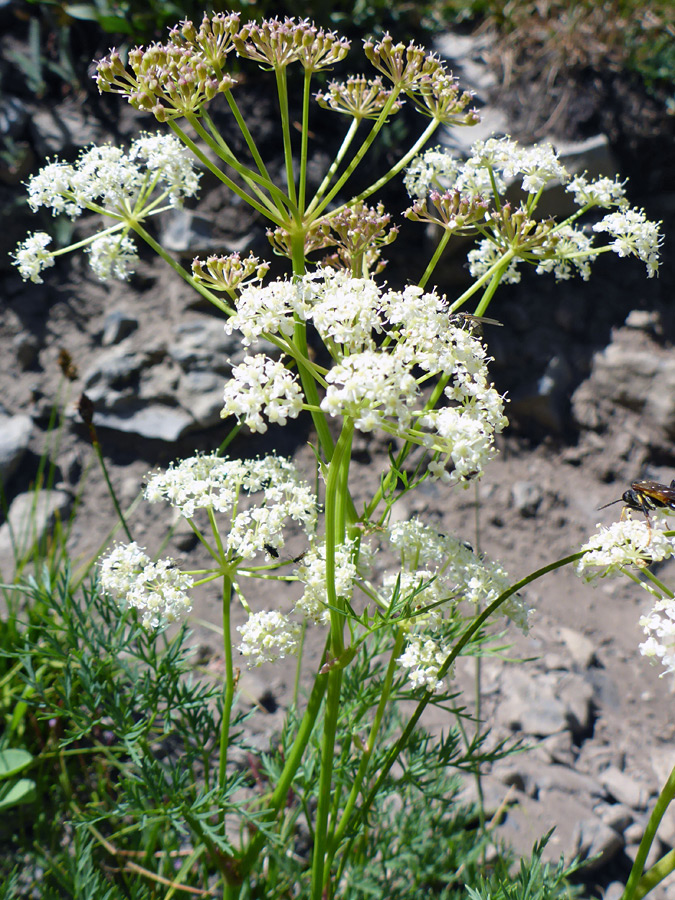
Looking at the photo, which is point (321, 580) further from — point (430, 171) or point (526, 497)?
point (526, 497)

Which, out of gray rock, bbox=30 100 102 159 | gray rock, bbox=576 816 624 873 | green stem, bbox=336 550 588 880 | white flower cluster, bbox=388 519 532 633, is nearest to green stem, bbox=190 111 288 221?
white flower cluster, bbox=388 519 532 633

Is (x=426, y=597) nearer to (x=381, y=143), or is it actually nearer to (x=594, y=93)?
(x=381, y=143)

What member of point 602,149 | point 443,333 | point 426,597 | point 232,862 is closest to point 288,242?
point 443,333

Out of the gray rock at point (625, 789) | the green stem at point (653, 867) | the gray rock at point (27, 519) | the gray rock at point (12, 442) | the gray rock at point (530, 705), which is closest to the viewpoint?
the green stem at point (653, 867)

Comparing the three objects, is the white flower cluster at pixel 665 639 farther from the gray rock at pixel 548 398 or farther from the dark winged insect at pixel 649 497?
the gray rock at pixel 548 398

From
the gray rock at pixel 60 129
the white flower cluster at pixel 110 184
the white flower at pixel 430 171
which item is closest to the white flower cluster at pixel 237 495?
the white flower cluster at pixel 110 184

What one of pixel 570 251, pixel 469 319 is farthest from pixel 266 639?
pixel 570 251
